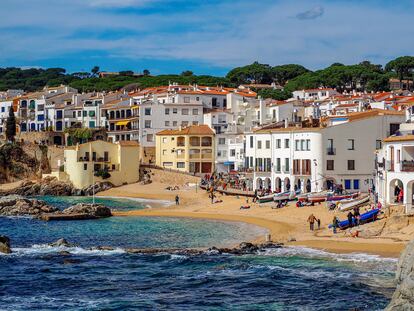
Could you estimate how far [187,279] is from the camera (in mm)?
34188

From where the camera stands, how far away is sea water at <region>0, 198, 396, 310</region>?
29.6m

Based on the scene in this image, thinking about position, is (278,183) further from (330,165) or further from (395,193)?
(395,193)

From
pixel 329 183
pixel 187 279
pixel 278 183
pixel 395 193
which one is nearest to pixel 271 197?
pixel 329 183

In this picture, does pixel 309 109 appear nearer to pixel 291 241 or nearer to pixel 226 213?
pixel 226 213

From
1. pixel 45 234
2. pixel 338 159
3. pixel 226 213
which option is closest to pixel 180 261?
pixel 45 234

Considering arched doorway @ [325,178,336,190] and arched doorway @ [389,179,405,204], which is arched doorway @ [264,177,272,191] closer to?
arched doorway @ [325,178,336,190]

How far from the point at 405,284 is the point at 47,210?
49.3 metres

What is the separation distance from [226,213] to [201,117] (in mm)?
42227

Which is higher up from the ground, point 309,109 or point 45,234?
point 309,109

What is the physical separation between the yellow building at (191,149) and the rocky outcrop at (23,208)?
93.0 ft

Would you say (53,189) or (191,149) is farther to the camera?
(191,149)

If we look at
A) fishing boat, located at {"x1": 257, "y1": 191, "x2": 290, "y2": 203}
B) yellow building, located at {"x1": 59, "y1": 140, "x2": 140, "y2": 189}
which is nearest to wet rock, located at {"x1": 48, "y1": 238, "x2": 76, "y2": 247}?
fishing boat, located at {"x1": 257, "y1": 191, "x2": 290, "y2": 203}

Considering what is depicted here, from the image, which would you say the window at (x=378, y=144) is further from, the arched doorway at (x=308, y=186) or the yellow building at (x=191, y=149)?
the yellow building at (x=191, y=149)

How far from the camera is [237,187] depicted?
77.4 meters
